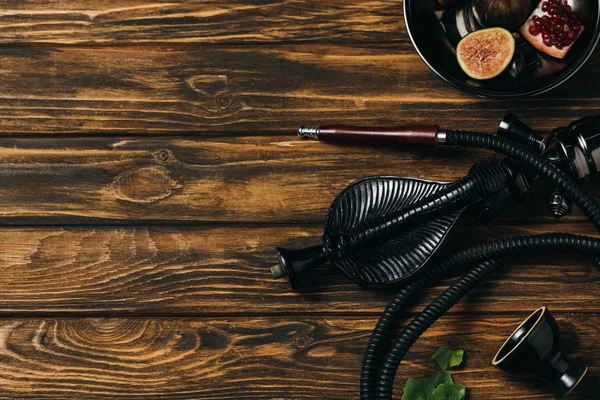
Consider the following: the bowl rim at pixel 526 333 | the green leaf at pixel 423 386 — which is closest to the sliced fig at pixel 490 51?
the bowl rim at pixel 526 333

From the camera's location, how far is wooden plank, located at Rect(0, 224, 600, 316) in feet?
5.19

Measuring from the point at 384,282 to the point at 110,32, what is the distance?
77 centimetres

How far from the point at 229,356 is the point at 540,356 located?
599 mm

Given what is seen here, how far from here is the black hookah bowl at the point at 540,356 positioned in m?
1.45

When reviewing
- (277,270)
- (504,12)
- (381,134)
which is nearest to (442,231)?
(381,134)

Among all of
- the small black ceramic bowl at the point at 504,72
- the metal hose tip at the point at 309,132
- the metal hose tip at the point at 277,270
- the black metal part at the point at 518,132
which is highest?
the small black ceramic bowl at the point at 504,72

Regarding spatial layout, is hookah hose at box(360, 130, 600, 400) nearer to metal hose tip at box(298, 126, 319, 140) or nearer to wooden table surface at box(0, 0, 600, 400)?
wooden table surface at box(0, 0, 600, 400)

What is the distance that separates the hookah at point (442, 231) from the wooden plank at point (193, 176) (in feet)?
0.19

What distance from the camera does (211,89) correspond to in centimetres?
165

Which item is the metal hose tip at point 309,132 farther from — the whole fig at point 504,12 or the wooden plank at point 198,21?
the whole fig at point 504,12

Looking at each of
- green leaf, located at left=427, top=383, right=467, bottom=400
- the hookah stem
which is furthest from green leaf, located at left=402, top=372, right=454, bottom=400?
the hookah stem

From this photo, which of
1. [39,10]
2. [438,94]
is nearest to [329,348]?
[438,94]

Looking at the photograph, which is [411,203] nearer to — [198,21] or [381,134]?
[381,134]

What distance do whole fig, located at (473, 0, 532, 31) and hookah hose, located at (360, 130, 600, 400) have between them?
0.70 feet
